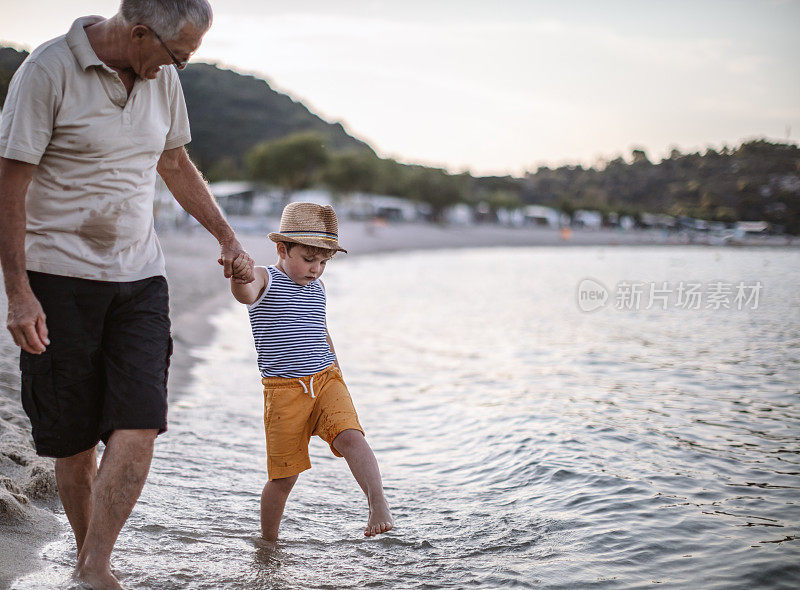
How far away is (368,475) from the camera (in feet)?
9.09

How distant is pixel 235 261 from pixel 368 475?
1023mm

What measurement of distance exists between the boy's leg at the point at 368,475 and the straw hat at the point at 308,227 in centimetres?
81

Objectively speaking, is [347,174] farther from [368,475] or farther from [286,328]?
[368,475]

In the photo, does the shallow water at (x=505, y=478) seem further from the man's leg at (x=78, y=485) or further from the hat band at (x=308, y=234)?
the hat band at (x=308, y=234)

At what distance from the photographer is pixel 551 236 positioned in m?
75.8

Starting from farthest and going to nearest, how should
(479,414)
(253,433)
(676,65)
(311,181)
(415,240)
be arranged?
(311,181) < (415,240) < (676,65) < (479,414) < (253,433)

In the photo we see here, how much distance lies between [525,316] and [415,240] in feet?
133

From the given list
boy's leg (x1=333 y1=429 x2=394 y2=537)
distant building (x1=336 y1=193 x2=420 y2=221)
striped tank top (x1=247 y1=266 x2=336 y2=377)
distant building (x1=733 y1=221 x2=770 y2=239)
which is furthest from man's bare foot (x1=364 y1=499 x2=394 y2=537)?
distant building (x1=733 y1=221 x2=770 y2=239)

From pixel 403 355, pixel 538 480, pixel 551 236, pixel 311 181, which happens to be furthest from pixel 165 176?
pixel 551 236

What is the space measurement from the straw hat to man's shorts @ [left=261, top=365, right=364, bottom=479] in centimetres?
59

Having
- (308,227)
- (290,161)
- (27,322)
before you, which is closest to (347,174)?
(290,161)

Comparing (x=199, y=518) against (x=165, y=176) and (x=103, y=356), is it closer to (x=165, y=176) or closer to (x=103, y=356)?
(x=103, y=356)

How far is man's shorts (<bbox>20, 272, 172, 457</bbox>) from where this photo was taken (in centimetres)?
217

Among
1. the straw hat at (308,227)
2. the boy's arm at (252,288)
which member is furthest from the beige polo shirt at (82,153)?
the straw hat at (308,227)
